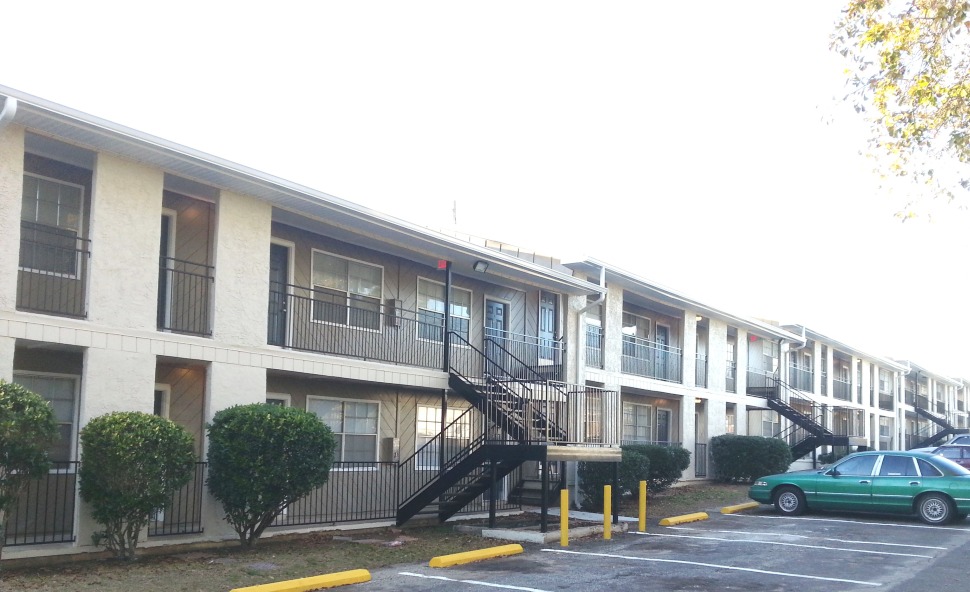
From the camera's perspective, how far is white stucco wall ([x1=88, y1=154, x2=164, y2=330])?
12922 mm

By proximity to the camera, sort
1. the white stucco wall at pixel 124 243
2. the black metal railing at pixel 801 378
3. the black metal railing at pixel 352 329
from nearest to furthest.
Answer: the white stucco wall at pixel 124 243
the black metal railing at pixel 352 329
the black metal railing at pixel 801 378

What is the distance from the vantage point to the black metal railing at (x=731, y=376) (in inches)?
1283

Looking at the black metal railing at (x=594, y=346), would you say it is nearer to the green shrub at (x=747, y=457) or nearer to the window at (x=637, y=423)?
the window at (x=637, y=423)

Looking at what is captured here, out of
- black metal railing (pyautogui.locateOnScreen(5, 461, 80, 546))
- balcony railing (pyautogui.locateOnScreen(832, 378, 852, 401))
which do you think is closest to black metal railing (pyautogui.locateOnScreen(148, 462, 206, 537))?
black metal railing (pyautogui.locateOnScreen(5, 461, 80, 546))

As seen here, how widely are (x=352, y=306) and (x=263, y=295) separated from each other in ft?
9.09

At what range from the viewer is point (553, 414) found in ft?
60.0

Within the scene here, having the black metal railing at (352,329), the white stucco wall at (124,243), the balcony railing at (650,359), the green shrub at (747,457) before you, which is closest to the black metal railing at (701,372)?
the balcony railing at (650,359)

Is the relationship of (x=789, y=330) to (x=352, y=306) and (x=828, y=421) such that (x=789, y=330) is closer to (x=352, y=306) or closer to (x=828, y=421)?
(x=828, y=421)

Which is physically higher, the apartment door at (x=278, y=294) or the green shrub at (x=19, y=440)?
the apartment door at (x=278, y=294)

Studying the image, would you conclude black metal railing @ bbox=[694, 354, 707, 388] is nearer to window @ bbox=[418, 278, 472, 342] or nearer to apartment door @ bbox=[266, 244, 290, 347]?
window @ bbox=[418, 278, 472, 342]

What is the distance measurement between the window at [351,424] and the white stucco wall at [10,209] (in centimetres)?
665

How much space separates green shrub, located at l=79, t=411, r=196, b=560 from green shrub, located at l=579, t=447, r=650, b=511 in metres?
10.5

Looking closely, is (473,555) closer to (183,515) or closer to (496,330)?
(183,515)

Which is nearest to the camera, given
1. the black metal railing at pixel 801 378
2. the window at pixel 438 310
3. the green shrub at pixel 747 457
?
the window at pixel 438 310
